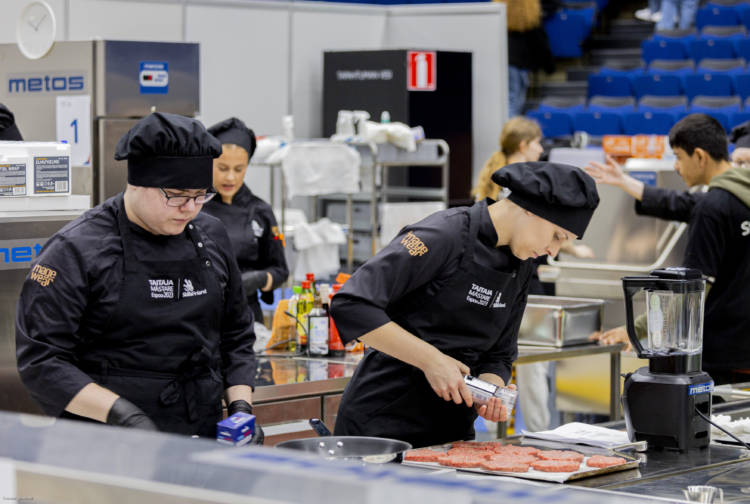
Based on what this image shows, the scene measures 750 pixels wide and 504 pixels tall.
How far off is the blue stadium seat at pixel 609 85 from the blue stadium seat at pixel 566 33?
0.72m

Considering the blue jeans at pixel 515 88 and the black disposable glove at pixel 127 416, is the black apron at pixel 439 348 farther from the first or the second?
the blue jeans at pixel 515 88

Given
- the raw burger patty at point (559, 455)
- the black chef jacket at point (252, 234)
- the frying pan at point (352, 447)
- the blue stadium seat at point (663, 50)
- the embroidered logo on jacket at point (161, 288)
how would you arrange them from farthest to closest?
the blue stadium seat at point (663, 50) → the black chef jacket at point (252, 234) → the embroidered logo on jacket at point (161, 288) → the raw burger patty at point (559, 455) → the frying pan at point (352, 447)

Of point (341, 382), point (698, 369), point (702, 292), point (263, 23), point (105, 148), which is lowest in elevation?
point (341, 382)

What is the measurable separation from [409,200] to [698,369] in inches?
275

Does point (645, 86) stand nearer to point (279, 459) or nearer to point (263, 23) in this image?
point (263, 23)

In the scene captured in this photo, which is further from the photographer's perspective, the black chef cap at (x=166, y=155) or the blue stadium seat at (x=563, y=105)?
the blue stadium seat at (x=563, y=105)

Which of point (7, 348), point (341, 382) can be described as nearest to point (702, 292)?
point (341, 382)

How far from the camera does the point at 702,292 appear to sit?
272 centimetres

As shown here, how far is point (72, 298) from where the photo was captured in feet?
7.65

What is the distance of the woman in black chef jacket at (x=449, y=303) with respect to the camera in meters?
2.51

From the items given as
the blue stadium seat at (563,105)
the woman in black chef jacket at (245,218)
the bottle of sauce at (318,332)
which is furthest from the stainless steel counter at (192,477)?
the blue stadium seat at (563,105)

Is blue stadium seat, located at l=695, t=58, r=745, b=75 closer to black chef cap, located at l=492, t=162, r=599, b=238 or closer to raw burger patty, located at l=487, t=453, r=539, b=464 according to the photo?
black chef cap, located at l=492, t=162, r=599, b=238

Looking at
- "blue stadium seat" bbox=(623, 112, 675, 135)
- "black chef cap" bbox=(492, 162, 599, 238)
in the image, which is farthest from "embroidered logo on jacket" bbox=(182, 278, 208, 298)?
"blue stadium seat" bbox=(623, 112, 675, 135)

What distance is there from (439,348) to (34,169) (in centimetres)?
140
